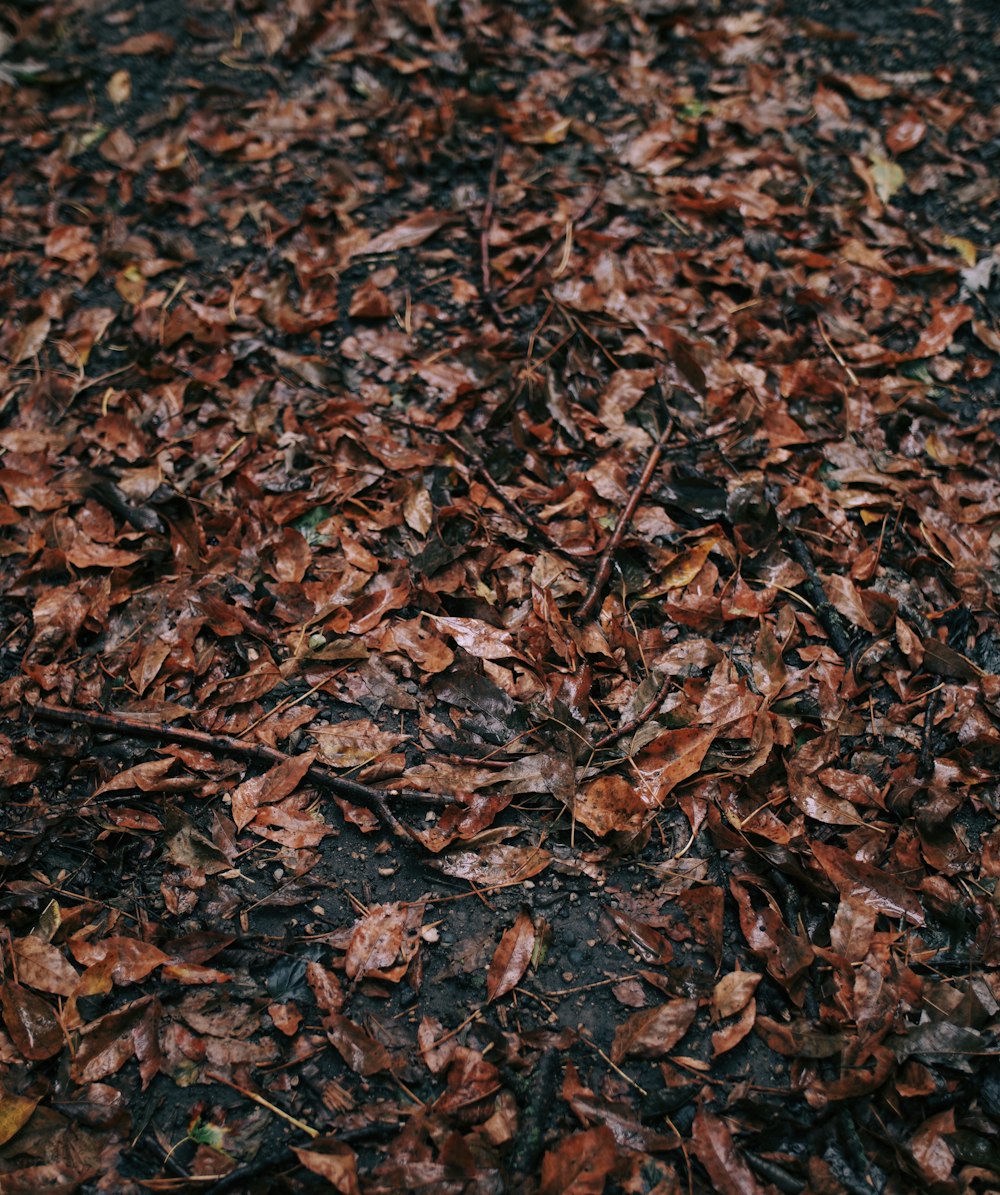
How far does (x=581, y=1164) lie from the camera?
1.55 metres

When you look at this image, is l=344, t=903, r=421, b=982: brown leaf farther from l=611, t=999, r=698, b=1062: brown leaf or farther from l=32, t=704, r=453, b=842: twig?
l=611, t=999, r=698, b=1062: brown leaf

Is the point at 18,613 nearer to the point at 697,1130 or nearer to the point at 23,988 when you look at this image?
the point at 23,988

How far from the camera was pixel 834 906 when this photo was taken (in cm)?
185

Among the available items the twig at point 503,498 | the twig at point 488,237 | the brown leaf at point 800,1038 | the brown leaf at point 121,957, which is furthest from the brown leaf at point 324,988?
the twig at point 488,237

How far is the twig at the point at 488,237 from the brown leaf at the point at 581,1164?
226 cm

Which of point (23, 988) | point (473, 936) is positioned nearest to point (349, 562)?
point (473, 936)

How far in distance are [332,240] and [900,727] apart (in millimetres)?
2435

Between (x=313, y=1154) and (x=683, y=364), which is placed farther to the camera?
(x=683, y=364)

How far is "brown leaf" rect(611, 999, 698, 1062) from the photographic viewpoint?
5.56 ft

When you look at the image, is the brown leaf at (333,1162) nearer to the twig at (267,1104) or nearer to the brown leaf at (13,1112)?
the twig at (267,1104)

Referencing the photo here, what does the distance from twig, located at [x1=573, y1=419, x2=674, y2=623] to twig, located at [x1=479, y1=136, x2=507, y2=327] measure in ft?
2.37

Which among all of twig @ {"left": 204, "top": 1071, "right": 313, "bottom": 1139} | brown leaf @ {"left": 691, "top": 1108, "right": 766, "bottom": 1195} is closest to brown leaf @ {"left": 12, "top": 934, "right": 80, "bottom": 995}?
twig @ {"left": 204, "top": 1071, "right": 313, "bottom": 1139}

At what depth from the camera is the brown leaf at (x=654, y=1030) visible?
170 centimetres

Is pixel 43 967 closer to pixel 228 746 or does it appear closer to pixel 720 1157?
pixel 228 746
